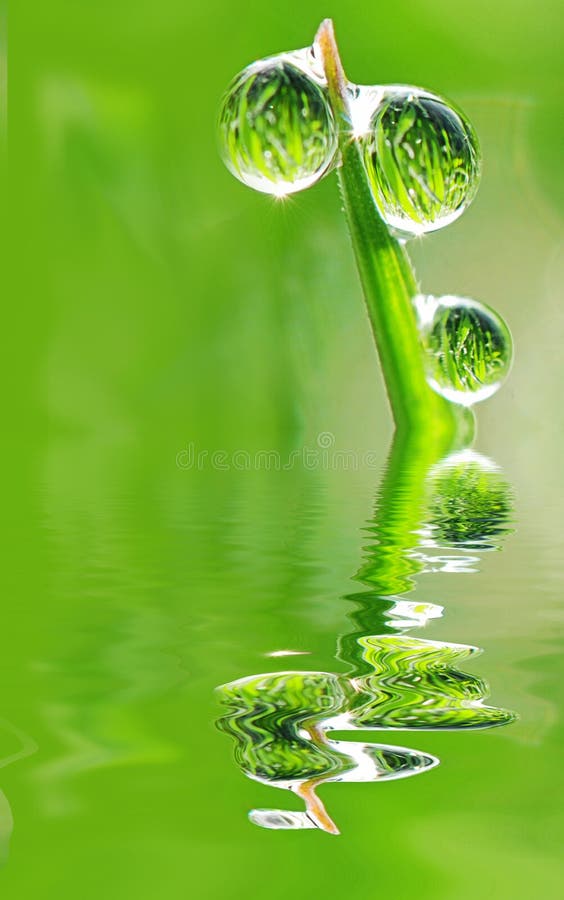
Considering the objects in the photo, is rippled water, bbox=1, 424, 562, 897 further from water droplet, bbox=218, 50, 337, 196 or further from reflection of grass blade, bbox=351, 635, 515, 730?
water droplet, bbox=218, 50, 337, 196

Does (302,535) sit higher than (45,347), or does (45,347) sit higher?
(45,347)

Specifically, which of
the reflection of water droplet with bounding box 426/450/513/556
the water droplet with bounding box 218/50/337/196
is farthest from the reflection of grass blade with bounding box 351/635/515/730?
the water droplet with bounding box 218/50/337/196

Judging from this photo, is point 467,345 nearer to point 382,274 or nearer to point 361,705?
point 382,274

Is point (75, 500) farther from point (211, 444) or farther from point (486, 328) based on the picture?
point (211, 444)

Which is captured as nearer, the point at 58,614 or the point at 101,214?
the point at 58,614

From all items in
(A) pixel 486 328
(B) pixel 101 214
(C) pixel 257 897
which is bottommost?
(C) pixel 257 897

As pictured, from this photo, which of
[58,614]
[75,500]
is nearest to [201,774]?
[58,614]

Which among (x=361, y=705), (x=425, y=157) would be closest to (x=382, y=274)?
(x=425, y=157)
